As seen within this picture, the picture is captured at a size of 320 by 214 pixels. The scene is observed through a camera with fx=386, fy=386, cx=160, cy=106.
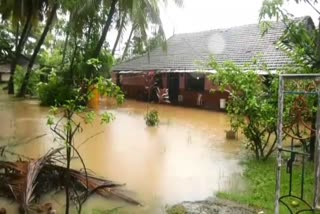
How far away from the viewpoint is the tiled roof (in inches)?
762

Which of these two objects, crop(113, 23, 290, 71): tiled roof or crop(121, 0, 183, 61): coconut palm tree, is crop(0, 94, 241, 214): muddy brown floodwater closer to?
crop(121, 0, 183, 61): coconut palm tree

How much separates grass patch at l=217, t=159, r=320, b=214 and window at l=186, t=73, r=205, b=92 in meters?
13.2

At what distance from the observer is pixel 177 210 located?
526 centimetres

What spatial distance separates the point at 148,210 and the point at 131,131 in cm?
715

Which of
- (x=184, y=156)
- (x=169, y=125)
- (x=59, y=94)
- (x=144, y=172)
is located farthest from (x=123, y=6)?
(x=144, y=172)

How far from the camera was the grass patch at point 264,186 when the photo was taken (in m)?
5.61

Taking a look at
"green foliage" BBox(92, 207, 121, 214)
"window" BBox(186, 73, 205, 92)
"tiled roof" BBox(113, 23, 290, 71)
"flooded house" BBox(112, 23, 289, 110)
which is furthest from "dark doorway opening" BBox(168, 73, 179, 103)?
"green foliage" BBox(92, 207, 121, 214)

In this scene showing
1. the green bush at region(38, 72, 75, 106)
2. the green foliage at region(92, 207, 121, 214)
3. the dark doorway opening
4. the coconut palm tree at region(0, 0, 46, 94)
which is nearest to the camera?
the green foliage at region(92, 207, 121, 214)

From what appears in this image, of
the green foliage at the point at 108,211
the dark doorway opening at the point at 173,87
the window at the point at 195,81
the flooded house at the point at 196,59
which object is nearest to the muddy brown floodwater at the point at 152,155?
the green foliage at the point at 108,211

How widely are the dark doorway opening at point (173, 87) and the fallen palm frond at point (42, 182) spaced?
54.8ft

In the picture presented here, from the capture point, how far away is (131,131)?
12461mm

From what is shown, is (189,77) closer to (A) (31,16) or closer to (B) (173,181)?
(A) (31,16)

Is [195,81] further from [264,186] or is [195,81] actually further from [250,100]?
[264,186]

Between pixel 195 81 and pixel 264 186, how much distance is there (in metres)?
15.3
